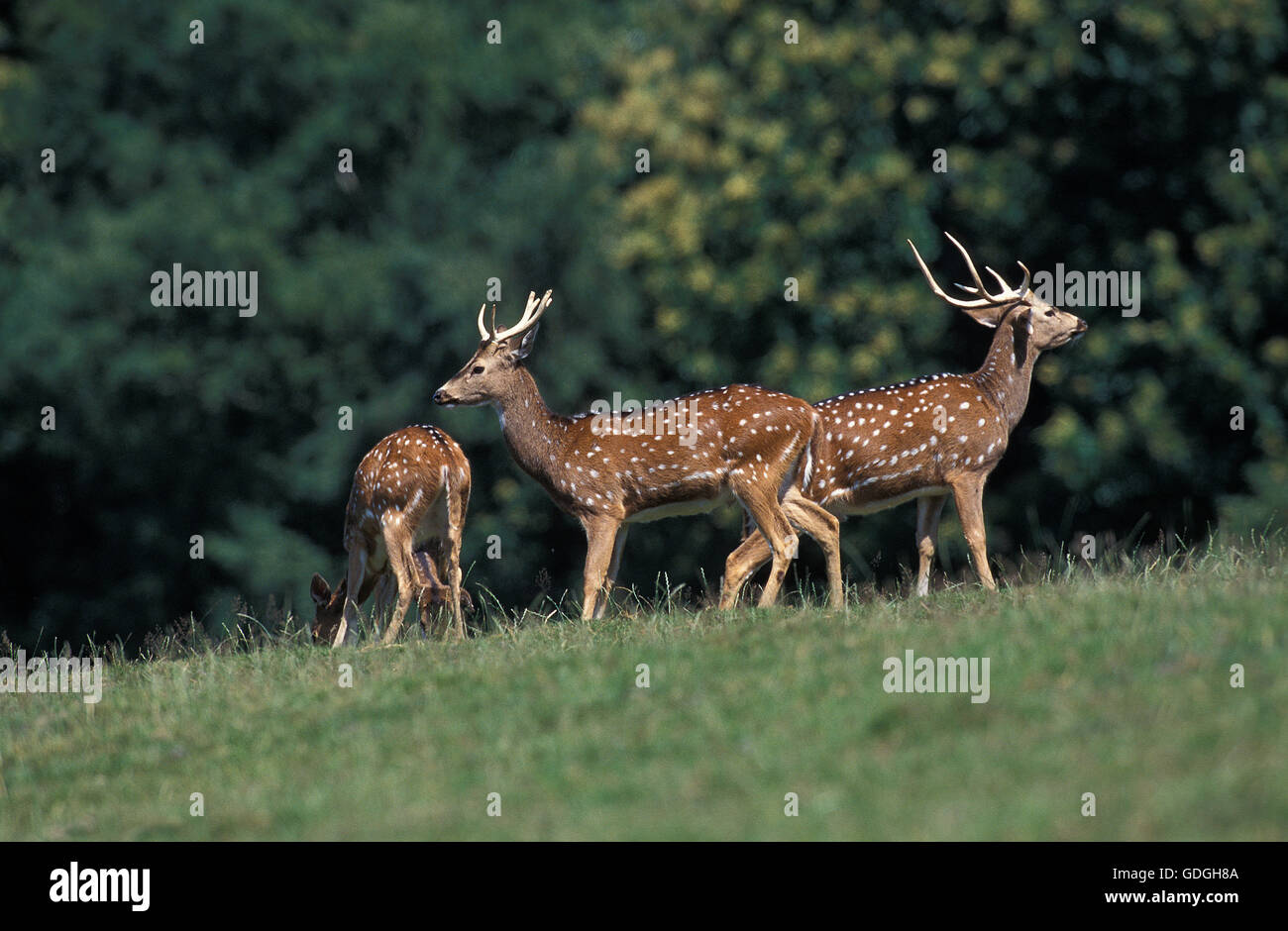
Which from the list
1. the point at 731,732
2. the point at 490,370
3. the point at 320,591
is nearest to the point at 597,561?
the point at 490,370

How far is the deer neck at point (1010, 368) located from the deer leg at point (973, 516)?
635 mm

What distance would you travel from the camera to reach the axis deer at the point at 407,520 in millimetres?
→ 12391

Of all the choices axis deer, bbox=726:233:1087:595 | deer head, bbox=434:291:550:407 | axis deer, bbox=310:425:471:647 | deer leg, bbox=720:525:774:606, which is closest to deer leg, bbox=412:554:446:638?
axis deer, bbox=310:425:471:647

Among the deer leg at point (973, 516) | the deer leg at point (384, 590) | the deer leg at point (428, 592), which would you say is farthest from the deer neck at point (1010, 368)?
the deer leg at point (384, 590)

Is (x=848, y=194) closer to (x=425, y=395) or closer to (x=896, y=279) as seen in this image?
(x=896, y=279)

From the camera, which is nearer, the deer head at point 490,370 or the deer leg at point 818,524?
the deer leg at point 818,524

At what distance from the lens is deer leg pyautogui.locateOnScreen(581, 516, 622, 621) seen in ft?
Answer: 37.9

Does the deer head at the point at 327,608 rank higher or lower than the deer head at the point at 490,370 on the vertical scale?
lower

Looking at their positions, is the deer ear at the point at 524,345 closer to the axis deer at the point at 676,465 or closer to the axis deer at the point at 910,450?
the axis deer at the point at 676,465

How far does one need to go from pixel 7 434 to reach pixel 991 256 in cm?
1259

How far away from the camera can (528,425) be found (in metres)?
12.5

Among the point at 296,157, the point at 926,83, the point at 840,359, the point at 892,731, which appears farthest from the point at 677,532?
the point at 892,731

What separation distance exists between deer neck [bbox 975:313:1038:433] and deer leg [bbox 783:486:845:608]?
1642 mm

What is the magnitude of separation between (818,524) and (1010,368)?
209 centimetres
